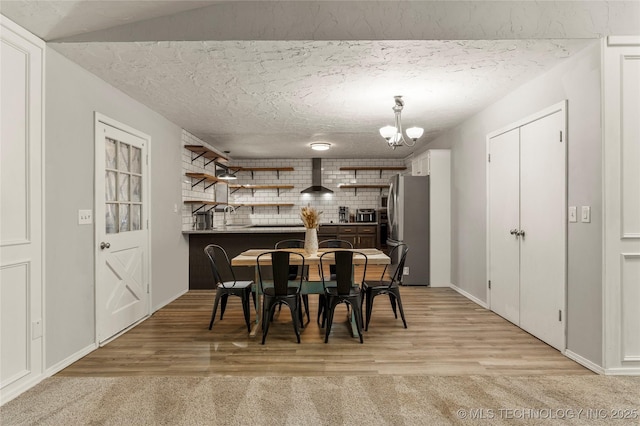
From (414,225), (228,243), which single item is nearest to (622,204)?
(414,225)

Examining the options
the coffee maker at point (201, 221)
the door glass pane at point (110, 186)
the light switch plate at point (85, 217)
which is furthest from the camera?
the coffee maker at point (201, 221)

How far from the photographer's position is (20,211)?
7.93 ft

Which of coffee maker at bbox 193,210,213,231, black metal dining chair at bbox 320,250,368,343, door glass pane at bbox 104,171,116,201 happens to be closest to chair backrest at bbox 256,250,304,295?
black metal dining chair at bbox 320,250,368,343

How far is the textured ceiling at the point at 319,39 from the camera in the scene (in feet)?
8.55

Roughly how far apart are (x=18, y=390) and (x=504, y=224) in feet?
14.7

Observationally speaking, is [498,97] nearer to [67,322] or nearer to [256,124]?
[256,124]

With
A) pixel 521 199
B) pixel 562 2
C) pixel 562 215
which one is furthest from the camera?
pixel 521 199

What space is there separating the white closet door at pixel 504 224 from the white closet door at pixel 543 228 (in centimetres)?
12

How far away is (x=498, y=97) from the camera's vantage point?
13.0ft

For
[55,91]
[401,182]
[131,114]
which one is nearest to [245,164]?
[401,182]

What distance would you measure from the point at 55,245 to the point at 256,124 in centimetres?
302

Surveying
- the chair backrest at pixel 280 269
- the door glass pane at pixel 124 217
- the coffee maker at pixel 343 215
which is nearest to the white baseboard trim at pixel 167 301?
the door glass pane at pixel 124 217

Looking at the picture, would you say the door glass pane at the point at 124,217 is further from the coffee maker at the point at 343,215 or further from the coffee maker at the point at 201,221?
the coffee maker at the point at 343,215

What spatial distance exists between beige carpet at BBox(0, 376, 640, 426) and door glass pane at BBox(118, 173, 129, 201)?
175 centimetres
